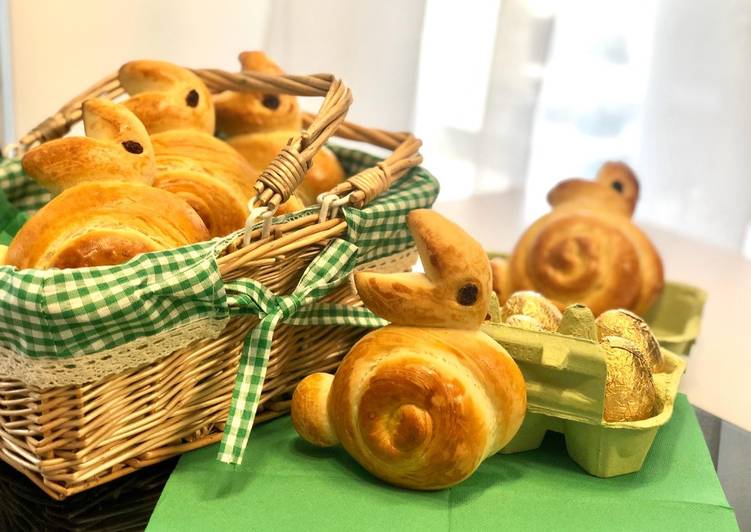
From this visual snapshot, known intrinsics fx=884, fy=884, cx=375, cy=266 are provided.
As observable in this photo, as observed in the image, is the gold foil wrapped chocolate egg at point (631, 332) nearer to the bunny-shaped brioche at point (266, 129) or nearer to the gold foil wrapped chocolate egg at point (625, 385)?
the gold foil wrapped chocolate egg at point (625, 385)

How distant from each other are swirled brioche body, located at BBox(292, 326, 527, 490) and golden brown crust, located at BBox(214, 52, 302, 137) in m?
0.39

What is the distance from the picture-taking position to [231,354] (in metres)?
0.80

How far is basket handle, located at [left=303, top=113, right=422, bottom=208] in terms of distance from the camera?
839 millimetres

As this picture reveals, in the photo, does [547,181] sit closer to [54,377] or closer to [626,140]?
[626,140]

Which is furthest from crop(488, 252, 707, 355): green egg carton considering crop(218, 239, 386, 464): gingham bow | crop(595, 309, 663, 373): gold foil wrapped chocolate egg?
crop(218, 239, 386, 464): gingham bow

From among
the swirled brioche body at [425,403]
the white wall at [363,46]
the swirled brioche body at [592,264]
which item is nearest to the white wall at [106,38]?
the white wall at [363,46]

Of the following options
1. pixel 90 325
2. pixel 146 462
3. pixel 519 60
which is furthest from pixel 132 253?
pixel 519 60

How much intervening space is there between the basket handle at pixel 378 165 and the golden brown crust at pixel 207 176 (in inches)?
4.1

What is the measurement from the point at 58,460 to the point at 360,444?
0.79 feet

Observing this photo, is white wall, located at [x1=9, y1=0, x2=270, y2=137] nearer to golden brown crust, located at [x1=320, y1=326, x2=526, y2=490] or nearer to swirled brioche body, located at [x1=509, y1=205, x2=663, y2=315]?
swirled brioche body, located at [x1=509, y1=205, x2=663, y2=315]

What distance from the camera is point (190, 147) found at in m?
0.90

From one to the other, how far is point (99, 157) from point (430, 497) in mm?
409

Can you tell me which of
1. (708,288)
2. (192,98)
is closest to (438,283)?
(192,98)

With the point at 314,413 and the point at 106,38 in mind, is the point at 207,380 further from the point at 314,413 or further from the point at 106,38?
the point at 106,38
